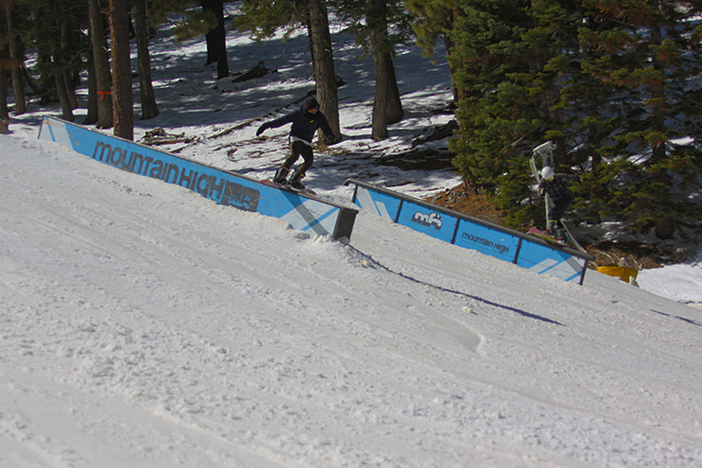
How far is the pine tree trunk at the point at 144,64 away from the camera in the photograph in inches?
921

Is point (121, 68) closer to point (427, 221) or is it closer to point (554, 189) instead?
point (427, 221)

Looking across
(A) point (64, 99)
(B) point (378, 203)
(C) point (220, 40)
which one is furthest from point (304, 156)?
(C) point (220, 40)

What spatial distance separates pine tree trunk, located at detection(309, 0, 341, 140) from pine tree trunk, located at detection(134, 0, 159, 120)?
8.47 meters

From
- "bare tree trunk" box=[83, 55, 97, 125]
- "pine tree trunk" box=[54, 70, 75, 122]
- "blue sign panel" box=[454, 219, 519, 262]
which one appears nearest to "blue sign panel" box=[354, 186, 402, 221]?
"blue sign panel" box=[454, 219, 519, 262]

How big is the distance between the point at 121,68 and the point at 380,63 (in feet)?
30.7

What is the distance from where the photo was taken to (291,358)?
405cm

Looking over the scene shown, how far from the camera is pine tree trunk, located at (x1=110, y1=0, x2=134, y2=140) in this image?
14.0m

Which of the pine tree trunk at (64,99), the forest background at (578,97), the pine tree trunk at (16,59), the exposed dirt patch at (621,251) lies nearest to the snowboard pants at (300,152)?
the forest background at (578,97)

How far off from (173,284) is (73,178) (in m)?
5.69

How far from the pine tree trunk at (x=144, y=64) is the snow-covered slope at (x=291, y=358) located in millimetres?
17663

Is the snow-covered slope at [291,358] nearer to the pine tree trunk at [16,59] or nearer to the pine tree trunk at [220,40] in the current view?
the pine tree trunk at [16,59]

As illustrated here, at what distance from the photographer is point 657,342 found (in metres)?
6.93

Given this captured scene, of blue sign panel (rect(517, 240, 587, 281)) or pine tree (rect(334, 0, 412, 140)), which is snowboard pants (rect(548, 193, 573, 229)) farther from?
pine tree (rect(334, 0, 412, 140))

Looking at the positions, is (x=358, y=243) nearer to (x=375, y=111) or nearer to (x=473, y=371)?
(x=473, y=371)
